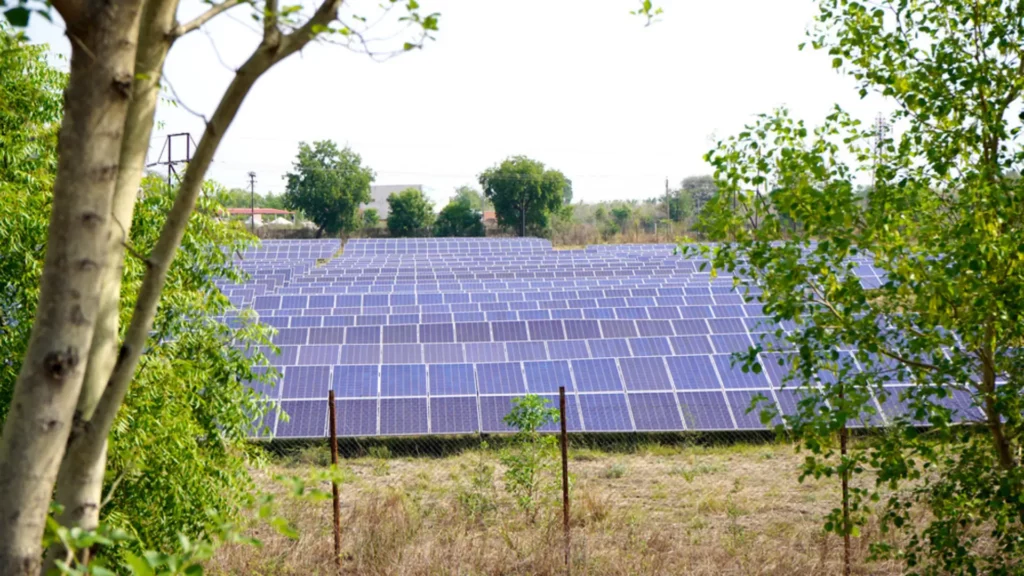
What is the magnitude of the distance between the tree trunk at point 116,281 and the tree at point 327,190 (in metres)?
69.5

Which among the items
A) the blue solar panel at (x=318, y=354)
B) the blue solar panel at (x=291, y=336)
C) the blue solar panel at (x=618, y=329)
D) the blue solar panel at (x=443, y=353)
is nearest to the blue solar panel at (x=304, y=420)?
the blue solar panel at (x=318, y=354)

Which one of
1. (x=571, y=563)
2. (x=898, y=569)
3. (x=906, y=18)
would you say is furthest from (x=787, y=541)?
(x=906, y=18)

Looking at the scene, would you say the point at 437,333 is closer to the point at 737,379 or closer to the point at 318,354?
the point at 318,354

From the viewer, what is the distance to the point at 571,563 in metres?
7.84

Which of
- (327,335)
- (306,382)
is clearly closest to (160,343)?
(306,382)

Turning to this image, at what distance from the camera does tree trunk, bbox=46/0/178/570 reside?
2125 mm

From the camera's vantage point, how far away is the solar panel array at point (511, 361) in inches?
523

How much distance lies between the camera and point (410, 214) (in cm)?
6994

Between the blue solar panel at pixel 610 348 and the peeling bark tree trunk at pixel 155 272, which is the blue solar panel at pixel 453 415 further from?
the peeling bark tree trunk at pixel 155 272

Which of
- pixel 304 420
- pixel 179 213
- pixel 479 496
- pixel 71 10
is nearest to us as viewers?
pixel 71 10

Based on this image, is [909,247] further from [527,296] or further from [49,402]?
[527,296]

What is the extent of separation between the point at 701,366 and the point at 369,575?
782 cm

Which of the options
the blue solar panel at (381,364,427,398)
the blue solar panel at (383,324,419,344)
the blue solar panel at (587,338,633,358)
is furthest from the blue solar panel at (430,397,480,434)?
the blue solar panel at (383,324,419,344)

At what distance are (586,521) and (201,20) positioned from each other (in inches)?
311
